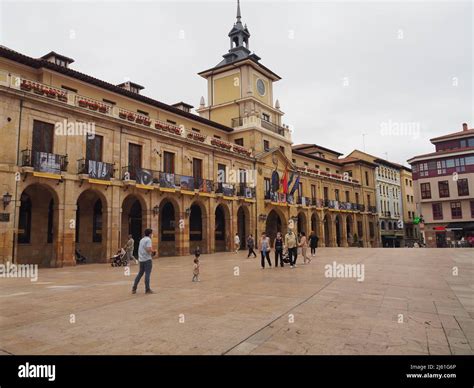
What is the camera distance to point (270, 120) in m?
37.8

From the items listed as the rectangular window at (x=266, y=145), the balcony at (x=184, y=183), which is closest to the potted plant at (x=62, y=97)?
the balcony at (x=184, y=183)

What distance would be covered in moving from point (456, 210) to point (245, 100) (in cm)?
3245

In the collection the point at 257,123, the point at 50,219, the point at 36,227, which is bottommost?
the point at 36,227

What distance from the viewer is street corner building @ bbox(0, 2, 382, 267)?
56.7 ft

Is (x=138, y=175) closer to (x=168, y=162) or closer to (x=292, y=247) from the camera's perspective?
(x=168, y=162)

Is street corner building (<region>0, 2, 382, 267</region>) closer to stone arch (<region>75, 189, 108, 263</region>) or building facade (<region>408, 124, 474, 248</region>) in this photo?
stone arch (<region>75, 189, 108, 263</region>)

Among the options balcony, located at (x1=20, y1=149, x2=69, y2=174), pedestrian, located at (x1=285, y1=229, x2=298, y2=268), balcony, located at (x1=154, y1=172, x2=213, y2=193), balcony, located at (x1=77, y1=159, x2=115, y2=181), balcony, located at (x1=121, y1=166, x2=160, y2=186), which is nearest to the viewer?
pedestrian, located at (x1=285, y1=229, x2=298, y2=268)

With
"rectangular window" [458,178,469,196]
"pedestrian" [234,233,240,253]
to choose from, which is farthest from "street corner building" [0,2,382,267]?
"rectangular window" [458,178,469,196]

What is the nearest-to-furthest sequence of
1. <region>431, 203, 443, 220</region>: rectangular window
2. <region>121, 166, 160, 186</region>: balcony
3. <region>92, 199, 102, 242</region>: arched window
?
<region>121, 166, 160, 186</region>: balcony → <region>92, 199, 102, 242</region>: arched window → <region>431, 203, 443, 220</region>: rectangular window

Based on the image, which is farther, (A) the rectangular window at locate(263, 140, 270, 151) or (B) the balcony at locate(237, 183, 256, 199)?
(A) the rectangular window at locate(263, 140, 270, 151)

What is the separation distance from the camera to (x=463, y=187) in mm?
44469

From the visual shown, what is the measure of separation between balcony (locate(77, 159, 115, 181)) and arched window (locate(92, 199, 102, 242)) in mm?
3223

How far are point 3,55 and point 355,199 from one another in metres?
46.2

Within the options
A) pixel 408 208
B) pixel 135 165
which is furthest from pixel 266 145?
pixel 408 208
